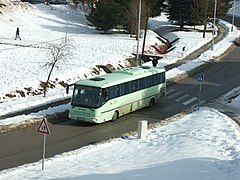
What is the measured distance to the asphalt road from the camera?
72.5ft

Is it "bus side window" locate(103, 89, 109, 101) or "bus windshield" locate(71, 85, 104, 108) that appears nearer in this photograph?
"bus windshield" locate(71, 85, 104, 108)

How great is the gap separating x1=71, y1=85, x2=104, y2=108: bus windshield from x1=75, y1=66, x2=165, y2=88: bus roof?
0.27 metres

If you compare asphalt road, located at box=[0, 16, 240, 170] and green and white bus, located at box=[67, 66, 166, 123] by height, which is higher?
green and white bus, located at box=[67, 66, 166, 123]

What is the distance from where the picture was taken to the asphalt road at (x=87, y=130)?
72.5 ft

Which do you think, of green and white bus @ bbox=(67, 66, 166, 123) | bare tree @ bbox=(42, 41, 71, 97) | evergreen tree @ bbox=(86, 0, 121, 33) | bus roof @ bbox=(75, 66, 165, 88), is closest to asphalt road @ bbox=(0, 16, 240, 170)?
green and white bus @ bbox=(67, 66, 166, 123)

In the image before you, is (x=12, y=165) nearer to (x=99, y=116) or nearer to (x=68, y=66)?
(x=99, y=116)

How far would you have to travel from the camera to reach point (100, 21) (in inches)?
2795

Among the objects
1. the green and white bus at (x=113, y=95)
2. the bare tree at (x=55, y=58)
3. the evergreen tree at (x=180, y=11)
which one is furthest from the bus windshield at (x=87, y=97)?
the evergreen tree at (x=180, y=11)

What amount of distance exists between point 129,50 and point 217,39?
16735 millimetres

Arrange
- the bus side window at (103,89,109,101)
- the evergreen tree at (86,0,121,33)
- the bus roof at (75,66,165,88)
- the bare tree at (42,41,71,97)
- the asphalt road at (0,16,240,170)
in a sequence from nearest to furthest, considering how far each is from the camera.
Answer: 1. the asphalt road at (0,16,240,170)
2. the bus side window at (103,89,109,101)
3. the bus roof at (75,66,165,88)
4. the bare tree at (42,41,71,97)
5. the evergreen tree at (86,0,121,33)

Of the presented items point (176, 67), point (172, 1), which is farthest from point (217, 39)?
point (176, 67)

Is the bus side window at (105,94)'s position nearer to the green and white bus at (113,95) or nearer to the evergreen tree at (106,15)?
the green and white bus at (113,95)

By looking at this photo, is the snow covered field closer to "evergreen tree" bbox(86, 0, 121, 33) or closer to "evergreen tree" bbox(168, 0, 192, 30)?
"evergreen tree" bbox(86, 0, 121, 33)

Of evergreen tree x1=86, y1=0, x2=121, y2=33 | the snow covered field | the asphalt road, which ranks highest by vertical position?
evergreen tree x1=86, y1=0, x2=121, y2=33
